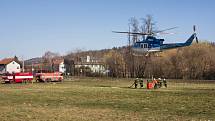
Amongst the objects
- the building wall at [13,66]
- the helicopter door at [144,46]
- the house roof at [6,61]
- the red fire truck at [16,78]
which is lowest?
the red fire truck at [16,78]

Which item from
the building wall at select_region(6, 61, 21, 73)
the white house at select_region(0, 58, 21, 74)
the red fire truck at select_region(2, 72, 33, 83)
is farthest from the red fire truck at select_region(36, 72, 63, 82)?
the building wall at select_region(6, 61, 21, 73)

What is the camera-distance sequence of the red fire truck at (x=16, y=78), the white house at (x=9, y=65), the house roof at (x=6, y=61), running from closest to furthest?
the red fire truck at (x=16, y=78) → the white house at (x=9, y=65) → the house roof at (x=6, y=61)

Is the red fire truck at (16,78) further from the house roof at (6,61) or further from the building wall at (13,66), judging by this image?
the house roof at (6,61)

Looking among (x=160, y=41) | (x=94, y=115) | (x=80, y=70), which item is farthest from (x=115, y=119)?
(x=80, y=70)

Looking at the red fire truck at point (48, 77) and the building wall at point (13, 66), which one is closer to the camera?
the red fire truck at point (48, 77)

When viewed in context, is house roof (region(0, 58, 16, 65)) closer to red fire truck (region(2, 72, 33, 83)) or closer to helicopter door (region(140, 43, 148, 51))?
red fire truck (region(2, 72, 33, 83))

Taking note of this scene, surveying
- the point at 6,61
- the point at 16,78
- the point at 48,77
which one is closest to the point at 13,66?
the point at 6,61

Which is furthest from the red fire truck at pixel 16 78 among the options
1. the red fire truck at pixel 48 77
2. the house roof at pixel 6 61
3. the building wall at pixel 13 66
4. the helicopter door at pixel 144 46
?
the house roof at pixel 6 61

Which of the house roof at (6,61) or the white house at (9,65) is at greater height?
the house roof at (6,61)

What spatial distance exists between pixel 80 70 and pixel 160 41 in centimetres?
6560

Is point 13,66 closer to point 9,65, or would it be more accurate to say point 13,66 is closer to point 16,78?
point 9,65

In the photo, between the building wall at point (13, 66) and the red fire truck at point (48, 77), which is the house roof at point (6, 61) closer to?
the building wall at point (13, 66)

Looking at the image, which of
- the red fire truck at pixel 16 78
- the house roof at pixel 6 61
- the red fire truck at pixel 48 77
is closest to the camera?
the red fire truck at pixel 16 78

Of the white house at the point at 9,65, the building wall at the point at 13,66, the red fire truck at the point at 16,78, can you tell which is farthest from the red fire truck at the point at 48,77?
the building wall at the point at 13,66
